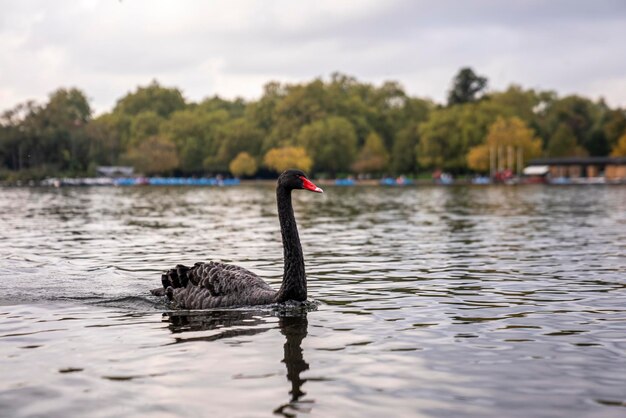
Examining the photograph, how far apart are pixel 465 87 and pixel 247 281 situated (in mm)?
138326

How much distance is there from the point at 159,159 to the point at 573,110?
7306 centimetres

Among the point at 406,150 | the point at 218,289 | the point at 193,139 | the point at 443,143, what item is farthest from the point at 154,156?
the point at 218,289

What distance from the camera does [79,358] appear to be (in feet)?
26.3

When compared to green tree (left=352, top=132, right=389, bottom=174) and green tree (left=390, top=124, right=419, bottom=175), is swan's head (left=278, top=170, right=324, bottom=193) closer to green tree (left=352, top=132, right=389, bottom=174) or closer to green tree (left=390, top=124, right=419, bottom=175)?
green tree (left=390, top=124, right=419, bottom=175)

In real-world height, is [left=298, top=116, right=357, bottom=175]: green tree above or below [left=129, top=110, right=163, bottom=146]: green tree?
below

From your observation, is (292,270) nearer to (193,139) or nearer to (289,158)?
(289,158)

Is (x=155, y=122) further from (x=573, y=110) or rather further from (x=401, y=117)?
(x=573, y=110)

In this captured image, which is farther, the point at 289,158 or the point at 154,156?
the point at 154,156

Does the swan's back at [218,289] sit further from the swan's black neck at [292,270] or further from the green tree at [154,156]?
the green tree at [154,156]

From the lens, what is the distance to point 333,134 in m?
126

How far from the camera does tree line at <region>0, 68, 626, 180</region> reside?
401ft

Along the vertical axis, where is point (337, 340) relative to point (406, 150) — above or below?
below

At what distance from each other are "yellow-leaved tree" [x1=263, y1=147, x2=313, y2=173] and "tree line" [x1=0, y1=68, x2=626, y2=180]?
0.54 feet

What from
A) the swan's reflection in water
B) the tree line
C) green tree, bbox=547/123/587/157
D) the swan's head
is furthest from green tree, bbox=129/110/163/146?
the swan's reflection in water
